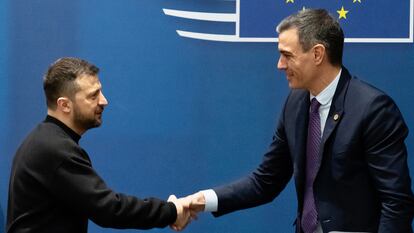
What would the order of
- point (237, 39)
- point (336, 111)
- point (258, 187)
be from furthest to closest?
point (237, 39), point (258, 187), point (336, 111)

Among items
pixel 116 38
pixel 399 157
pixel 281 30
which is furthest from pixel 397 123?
pixel 116 38

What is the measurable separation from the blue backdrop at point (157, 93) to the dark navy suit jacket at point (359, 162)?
69cm

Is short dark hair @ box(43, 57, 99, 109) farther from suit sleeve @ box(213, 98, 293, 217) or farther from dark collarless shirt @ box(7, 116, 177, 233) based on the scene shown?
suit sleeve @ box(213, 98, 293, 217)

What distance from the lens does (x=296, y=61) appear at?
2.49 metres

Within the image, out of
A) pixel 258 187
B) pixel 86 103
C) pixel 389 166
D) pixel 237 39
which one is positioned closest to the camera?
pixel 389 166

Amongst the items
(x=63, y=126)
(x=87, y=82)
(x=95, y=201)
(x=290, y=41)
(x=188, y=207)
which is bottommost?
(x=188, y=207)

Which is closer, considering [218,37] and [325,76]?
[325,76]

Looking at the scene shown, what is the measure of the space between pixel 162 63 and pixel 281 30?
89 centimetres

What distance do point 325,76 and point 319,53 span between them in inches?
3.4

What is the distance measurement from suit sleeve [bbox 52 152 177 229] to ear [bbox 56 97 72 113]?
20 centimetres

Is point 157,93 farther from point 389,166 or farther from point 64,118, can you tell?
point 389,166

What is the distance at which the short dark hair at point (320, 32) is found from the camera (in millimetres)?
2430

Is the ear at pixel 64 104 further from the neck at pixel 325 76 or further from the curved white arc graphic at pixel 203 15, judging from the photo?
the curved white arc graphic at pixel 203 15

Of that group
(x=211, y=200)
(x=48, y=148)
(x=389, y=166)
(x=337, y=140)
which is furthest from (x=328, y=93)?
(x=48, y=148)
